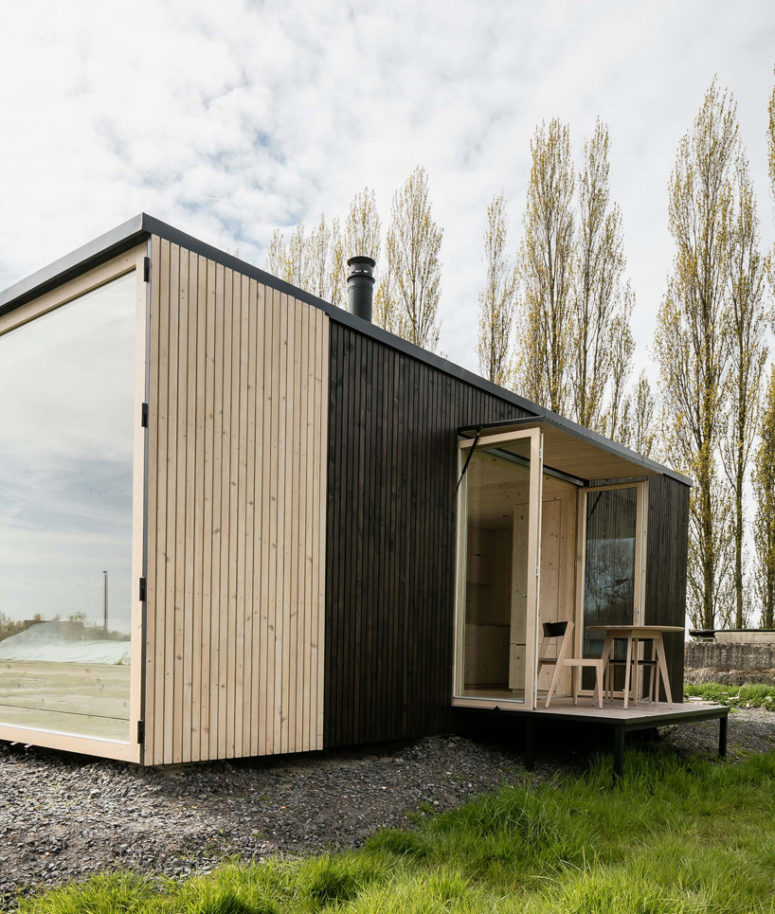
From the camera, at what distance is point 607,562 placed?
9.01 metres

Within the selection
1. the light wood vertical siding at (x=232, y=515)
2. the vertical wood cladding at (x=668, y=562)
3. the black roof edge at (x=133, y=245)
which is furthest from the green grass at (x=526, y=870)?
the vertical wood cladding at (x=668, y=562)

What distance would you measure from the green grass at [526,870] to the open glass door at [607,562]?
3199 mm

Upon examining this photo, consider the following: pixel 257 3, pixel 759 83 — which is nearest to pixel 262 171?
pixel 257 3

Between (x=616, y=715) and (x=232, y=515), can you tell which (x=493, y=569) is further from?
(x=232, y=515)

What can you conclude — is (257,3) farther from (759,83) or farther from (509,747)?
(759,83)

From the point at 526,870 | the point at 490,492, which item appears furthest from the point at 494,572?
the point at 526,870

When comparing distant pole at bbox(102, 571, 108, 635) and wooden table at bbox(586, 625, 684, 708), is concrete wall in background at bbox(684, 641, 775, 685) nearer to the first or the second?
wooden table at bbox(586, 625, 684, 708)

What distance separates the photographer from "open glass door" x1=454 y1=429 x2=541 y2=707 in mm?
6922

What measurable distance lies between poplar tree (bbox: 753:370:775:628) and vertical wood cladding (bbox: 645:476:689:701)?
4883 millimetres

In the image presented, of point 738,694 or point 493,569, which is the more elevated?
point 493,569

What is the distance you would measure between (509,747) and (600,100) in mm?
13362

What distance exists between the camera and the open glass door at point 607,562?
8.90m

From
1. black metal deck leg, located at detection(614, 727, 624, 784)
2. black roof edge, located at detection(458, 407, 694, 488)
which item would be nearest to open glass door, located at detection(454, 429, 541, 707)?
black roof edge, located at detection(458, 407, 694, 488)

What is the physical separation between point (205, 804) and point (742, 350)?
14.1 meters
